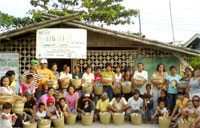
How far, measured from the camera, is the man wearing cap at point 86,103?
584 cm

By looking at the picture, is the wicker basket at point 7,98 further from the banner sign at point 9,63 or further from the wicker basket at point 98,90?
the banner sign at point 9,63

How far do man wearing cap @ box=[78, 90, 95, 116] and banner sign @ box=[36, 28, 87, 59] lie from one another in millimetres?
1715

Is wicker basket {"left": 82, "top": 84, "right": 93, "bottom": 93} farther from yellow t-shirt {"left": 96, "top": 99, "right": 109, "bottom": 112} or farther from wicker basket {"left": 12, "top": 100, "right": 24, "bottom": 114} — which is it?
wicker basket {"left": 12, "top": 100, "right": 24, "bottom": 114}

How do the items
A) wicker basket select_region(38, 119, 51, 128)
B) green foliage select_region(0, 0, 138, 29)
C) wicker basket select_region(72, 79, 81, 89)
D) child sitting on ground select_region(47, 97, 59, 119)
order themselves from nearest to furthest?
wicker basket select_region(38, 119, 51, 128) → child sitting on ground select_region(47, 97, 59, 119) → wicker basket select_region(72, 79, 81, 89) → green foliage select_region(0, 0, 138, 29)

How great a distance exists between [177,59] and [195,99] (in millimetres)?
3875

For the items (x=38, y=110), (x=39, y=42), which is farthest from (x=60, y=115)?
(x=39, y=42)

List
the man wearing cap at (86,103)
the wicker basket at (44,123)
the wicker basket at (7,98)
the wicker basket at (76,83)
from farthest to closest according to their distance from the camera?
the wicker basket at (76,83) < the man wearing cap at (86,103) < the wicker basket at (44,123) < the wicker basket at (7,98)

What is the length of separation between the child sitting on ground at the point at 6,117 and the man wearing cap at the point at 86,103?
1920 millimetres

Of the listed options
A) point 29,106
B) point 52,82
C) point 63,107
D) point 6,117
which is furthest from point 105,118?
point 6,117

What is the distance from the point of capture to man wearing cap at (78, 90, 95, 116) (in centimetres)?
584

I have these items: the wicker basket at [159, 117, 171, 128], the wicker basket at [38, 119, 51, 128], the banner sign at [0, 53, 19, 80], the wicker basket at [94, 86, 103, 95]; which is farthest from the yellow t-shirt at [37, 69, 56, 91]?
the wicker basket at [159, 117, 171, 128]

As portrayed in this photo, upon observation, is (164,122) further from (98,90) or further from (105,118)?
(98,90)

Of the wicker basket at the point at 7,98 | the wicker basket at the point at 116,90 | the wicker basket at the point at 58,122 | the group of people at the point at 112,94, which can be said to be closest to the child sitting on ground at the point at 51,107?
the group of people at the point at 112,94

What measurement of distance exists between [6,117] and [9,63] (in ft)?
13.1
